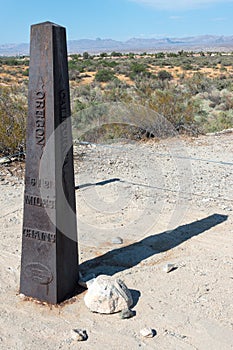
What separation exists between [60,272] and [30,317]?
47 centimetres

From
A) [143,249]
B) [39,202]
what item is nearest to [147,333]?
[39,202]

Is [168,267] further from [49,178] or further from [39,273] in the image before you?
[49,178]

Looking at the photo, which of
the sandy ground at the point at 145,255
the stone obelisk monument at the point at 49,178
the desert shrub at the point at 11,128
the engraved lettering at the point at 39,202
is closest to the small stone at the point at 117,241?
the sandy ground at the point at 145,255

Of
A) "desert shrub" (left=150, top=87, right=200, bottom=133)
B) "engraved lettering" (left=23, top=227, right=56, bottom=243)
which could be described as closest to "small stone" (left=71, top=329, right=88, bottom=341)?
"engraved lettering" (left=23, top=227, right=56, bottom=243)

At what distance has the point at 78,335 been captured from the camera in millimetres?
3902

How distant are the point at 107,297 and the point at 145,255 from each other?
1421 mm

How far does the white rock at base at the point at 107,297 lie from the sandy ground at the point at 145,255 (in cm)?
8

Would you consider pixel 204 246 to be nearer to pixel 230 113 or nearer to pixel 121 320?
pixel 121 320

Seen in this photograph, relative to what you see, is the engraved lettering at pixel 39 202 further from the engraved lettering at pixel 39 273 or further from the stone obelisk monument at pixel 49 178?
the engraved lettering at pixel 39 273

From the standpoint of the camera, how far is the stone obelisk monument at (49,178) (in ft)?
13.0

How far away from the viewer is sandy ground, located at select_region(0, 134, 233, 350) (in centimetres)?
401

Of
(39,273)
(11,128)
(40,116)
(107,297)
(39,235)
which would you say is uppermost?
(40,116)

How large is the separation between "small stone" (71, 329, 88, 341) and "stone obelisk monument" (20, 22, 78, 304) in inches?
19.4

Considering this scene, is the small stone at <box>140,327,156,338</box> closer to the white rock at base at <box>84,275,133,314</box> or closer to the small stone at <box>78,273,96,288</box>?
the white rock at base at <box>84,275,133,314</box>
